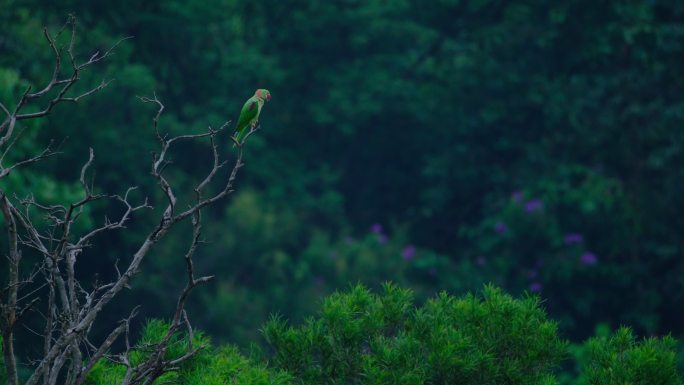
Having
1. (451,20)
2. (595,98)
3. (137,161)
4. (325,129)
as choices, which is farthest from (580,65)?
(137,161)

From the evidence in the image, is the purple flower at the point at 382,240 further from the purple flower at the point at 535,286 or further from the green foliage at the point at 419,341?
the green foliage at the point at 419,341

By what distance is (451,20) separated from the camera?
681 inches

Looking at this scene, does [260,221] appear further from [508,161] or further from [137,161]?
[508,161]

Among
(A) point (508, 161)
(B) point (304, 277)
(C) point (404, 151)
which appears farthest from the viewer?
(C) point (404, 151)

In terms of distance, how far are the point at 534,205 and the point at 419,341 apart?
9800 mm

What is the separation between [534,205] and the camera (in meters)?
14.4

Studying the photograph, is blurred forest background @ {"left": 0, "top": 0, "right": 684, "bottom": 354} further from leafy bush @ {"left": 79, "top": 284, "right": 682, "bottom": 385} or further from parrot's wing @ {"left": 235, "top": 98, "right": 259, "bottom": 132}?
leafy bush @ {"left": 79, "top": 284, "right": 682, "bottom": 385}

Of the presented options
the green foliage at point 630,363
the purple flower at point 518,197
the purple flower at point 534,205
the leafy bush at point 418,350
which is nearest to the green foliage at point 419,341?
the leafy bush at point 418,350

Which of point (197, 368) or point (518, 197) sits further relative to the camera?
point (518, 197)

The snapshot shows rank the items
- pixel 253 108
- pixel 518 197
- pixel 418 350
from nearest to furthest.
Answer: pixel 418 350, pixel 253 108, pixel 518 197

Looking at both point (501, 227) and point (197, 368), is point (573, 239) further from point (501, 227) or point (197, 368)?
point (197, 368)

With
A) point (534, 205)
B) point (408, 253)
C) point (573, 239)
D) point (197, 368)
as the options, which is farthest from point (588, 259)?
point (197, 368)

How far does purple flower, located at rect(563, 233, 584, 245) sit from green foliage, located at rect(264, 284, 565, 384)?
9247 mm

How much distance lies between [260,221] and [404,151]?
3.71 metres
